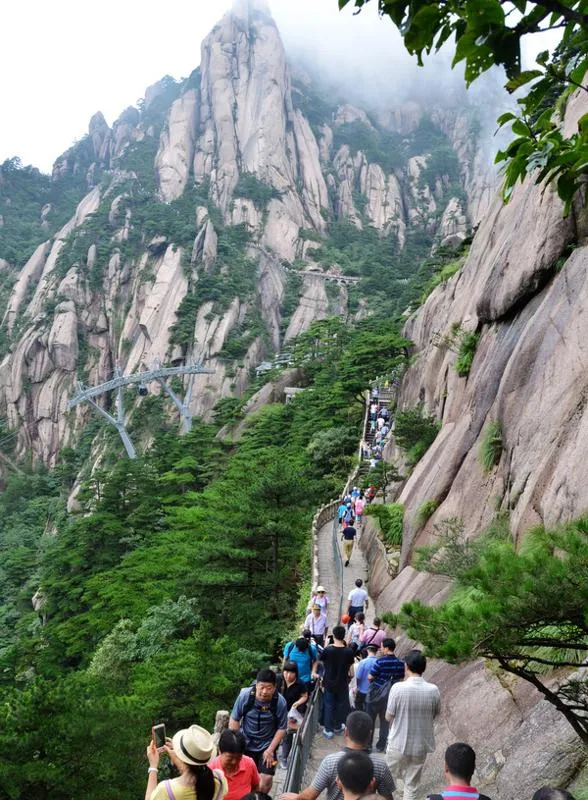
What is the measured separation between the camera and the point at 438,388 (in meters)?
19.6

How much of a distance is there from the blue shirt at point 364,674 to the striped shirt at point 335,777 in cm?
293

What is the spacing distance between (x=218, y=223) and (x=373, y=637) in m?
71.8

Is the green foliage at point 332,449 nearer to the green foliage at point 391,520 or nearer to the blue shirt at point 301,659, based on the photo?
the green foliage at point 391,520

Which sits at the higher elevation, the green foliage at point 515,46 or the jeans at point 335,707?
the green foliage at point 515,46

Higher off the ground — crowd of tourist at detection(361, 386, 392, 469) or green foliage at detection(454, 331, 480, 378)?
green foliage at detection(454, 331, 480, 378)

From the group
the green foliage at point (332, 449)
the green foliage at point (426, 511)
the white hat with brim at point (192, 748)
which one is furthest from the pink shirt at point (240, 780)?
the green foliage at point (332, 449)

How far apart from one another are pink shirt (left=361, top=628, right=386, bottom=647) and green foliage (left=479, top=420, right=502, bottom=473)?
4.02 m

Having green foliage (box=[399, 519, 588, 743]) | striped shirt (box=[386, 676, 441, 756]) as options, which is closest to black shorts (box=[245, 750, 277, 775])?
striped shirt (box=[386, 676, 441, 756])

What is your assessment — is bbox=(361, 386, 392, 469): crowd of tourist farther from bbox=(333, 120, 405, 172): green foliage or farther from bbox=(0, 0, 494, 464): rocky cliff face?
bbox=(333, 120, 405, 172): green foliage

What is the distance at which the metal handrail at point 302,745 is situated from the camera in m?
5.11

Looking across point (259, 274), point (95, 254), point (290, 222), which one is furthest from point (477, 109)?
point (95, 254)

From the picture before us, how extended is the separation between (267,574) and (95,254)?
209 ft

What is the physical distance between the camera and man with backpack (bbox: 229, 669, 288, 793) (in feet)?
16.1

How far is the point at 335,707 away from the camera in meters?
6.87
